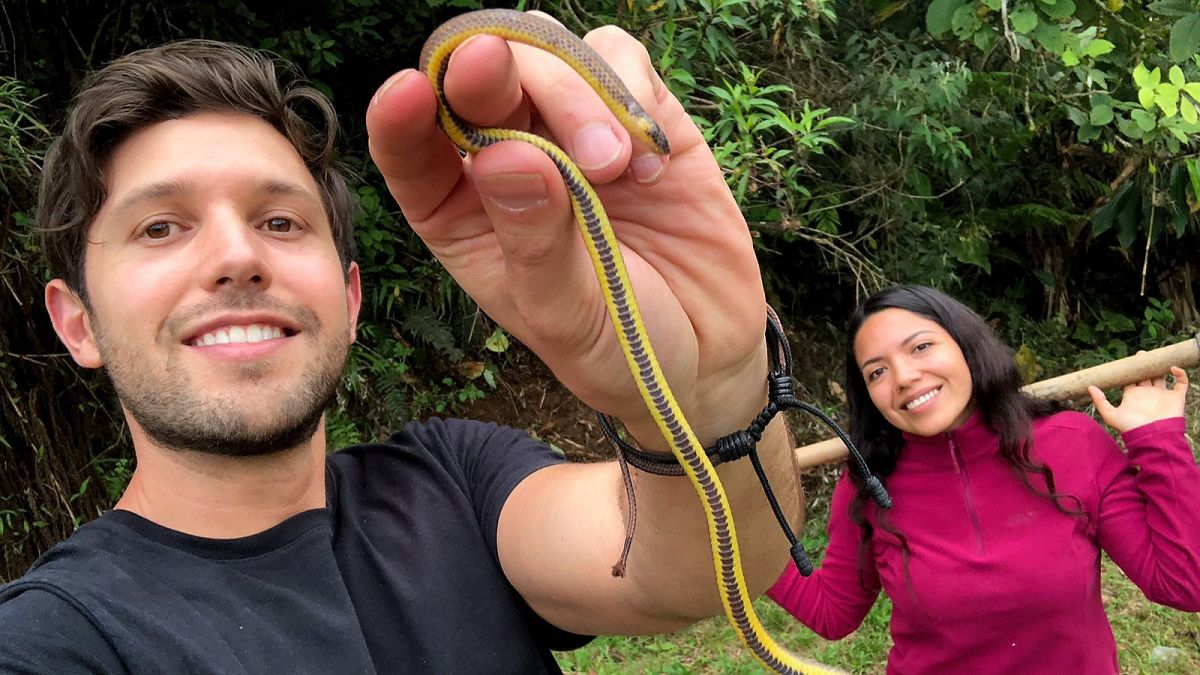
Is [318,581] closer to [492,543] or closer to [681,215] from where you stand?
[492,543]

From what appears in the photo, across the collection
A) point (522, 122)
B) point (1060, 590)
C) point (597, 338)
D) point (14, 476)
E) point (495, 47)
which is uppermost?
point (495, 47)

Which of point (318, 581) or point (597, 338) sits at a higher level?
point (597, 338)

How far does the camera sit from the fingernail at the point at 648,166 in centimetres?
136

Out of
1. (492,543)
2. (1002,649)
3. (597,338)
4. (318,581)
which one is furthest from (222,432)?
(1002,649)

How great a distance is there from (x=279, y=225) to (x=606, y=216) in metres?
1.05

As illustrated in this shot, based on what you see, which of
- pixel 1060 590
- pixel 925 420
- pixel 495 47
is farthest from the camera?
pixel 925 420

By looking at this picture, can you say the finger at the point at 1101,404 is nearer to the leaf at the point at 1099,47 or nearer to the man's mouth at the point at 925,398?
the man's mouth at the point at 925,398

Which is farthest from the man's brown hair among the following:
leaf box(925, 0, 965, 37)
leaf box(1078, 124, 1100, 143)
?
leaf box(1078, 124, 1100, 143)

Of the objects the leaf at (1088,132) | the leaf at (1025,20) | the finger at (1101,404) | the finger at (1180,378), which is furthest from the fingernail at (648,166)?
the leaf at (1088,132)

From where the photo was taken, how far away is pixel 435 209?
1464mm

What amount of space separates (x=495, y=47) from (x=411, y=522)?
1.33 meters

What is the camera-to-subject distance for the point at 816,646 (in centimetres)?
453

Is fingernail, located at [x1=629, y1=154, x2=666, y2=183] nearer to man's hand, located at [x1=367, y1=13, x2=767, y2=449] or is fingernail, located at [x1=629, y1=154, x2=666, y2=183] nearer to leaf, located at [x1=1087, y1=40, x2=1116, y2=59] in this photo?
man's hand, located at [x1=367, y1=13, x2=767, y2=449]

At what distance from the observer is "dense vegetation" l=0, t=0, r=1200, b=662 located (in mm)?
3836
